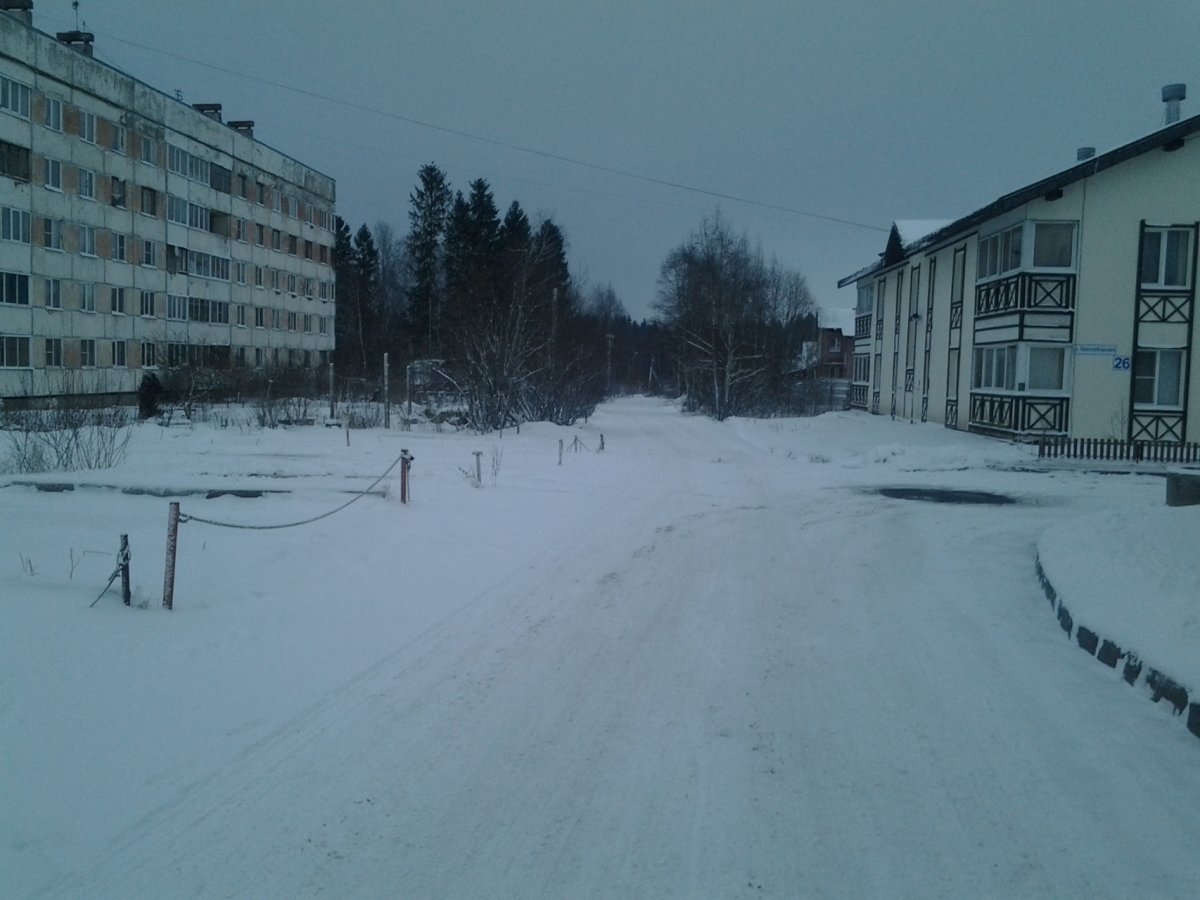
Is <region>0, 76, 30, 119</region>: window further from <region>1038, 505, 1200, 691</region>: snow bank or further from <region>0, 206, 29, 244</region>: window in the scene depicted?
<region>1038, 505, 1200, 691</region>: snow bank

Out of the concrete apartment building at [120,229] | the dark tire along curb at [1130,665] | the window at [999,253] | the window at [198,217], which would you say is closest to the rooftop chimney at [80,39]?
the concrete apartment building at [120,229]

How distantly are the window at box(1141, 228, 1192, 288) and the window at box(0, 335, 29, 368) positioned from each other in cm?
4113

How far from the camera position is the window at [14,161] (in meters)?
40.8

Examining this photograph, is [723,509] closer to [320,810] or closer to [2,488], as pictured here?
[2,488]

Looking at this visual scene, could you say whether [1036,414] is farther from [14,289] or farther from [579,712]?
[14,289]

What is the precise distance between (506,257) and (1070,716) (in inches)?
1700

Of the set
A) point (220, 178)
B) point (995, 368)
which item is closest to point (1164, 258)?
point (995, 368)

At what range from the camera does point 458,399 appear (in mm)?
38375

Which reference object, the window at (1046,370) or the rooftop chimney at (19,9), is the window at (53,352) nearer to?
the rooftop chimney at (19,9)

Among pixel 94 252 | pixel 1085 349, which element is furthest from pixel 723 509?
pixel 94 252

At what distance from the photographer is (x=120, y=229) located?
48781 mm

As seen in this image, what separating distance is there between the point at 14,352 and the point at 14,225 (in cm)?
530

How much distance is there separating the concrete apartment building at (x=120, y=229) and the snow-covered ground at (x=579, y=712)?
1073 inches

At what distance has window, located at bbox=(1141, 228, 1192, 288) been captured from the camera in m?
28.4
